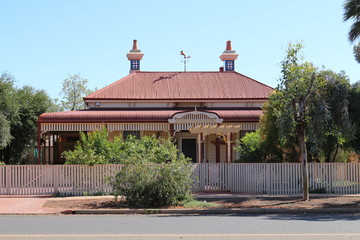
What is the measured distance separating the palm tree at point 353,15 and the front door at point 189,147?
11343 mm

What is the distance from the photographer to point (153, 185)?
1453cm

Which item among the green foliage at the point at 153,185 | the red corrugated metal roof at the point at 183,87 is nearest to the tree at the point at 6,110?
the red corrugated metal roof at the point at 183,87

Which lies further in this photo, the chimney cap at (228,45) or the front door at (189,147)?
the chimney cap at (228,45)

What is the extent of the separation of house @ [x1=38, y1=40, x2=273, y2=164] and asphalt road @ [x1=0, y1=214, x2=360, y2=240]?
8.17 metres

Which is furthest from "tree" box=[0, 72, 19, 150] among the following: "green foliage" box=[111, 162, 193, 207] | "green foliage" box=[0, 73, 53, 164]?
"green foliage" box=[111, 162, 193, 207]

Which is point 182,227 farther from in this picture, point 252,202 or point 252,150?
point 252,150

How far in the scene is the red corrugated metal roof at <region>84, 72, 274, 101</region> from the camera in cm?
2836

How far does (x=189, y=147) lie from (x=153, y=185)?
1276 cm

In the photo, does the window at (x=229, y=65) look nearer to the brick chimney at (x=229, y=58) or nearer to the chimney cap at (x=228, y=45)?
the brick chimney at (x=229, y=58)

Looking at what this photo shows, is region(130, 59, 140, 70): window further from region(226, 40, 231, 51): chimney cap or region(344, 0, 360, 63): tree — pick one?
region(344, 0, 360, 63): tree

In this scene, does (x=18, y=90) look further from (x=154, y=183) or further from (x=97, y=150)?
(x=154, y=183)

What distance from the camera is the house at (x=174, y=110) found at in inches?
950

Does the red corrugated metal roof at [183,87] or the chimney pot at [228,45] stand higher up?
the chimney pot at [228,45]

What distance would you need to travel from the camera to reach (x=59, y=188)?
1764 cm
